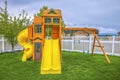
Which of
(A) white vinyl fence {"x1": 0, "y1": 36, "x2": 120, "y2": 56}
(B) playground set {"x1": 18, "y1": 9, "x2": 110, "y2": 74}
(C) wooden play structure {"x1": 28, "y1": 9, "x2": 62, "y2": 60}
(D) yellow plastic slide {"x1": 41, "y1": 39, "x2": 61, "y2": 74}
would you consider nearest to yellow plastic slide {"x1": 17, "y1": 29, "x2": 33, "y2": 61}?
(B) playground set {"x1": 18, "y1": 9, "x2": 110, "y2": 74}

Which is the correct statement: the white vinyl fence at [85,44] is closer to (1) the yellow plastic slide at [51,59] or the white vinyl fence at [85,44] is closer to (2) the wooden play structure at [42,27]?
(2) the wooden play structure at [42,27]

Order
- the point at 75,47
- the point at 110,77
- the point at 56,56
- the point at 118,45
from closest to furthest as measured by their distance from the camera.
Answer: the point at 110,77 → the point at 56,56 → the point at 118,45 → the point at 75,47

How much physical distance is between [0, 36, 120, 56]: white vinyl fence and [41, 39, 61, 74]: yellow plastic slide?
8.25 m

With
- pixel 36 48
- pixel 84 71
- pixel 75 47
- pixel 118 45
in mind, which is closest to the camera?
pixel 84 71

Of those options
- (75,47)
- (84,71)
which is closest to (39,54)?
(84,71)

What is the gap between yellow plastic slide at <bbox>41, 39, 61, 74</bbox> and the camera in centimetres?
1089

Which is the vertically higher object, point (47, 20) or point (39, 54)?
point (47, 20)

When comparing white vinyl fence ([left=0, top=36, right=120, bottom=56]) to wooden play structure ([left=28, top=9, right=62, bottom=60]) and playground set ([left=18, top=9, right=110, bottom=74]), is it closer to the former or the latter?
playground set ([left=18, top=9, right=110, bottom=74])

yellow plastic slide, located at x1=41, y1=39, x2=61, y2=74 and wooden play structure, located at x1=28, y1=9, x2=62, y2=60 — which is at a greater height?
wooden play structure, located at x1=28, y1=9, x2=62, y2=60

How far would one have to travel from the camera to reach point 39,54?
14.4 metres

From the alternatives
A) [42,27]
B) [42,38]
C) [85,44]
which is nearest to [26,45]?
[42,38]

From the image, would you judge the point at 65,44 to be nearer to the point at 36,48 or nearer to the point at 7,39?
the point at 7,39

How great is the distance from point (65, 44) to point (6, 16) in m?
7.26

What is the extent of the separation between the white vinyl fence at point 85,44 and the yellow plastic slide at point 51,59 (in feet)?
27.1
